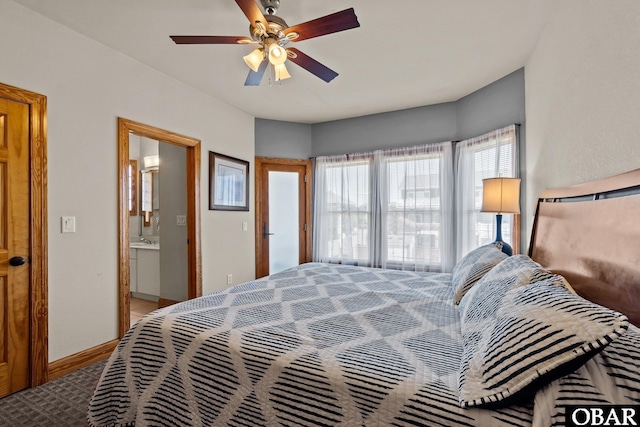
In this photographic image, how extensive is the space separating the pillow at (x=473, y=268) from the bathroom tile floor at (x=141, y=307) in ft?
11.9

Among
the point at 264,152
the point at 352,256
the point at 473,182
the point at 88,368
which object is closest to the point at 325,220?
the point at 352,256

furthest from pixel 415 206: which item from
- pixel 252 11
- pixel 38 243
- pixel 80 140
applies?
pixel 38 243

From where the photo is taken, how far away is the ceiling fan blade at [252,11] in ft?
5.49

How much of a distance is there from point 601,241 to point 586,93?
2.70 ft

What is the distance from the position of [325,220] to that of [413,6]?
3.02 m

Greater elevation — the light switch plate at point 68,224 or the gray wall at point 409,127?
the gray wall at point 409,127

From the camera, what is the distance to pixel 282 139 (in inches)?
183

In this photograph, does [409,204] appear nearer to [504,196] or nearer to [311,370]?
[504,196]

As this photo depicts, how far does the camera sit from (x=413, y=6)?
2.09m

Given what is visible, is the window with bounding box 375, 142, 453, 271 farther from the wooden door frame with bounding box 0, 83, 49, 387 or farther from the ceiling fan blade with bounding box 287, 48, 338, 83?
the wooden door frame with bounding box 0, 83, 49, 387

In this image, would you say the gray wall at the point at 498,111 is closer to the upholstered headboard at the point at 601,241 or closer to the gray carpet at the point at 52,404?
the upholstered headboard at the point at 601,241

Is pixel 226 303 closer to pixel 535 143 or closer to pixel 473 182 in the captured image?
pixel 535 143

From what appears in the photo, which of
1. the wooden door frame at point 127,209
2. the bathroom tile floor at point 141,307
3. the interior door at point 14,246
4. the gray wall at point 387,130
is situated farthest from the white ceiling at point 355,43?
the bathroom tile floor at point 141,307

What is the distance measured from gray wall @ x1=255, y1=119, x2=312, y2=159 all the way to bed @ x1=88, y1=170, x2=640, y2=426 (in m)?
3.04
